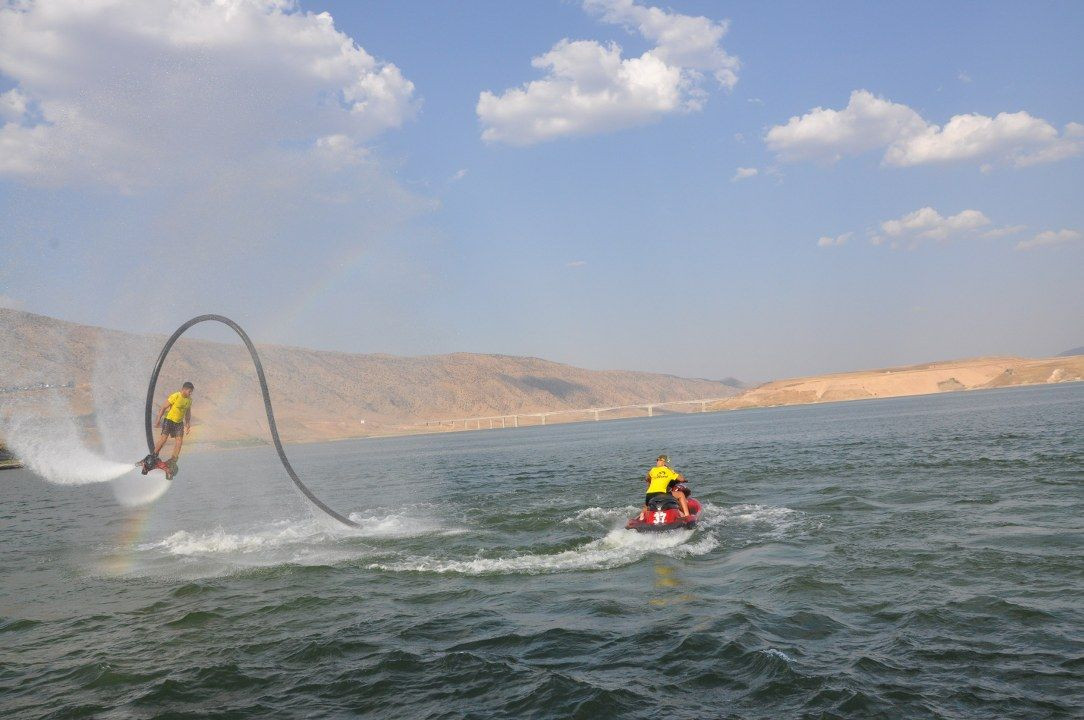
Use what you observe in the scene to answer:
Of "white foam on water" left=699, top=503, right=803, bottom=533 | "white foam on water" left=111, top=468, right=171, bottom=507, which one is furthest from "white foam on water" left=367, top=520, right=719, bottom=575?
"white foam on water" left=111, top=468, right=171, bottom=507

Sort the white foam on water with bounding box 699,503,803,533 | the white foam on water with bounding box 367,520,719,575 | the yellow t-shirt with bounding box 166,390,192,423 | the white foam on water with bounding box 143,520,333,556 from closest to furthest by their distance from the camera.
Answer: the white foam on water with bounding box 367,520,719,575
the yellow t-shirt with bounding box 166,390,192,423
the white foam on water with bounding box 699,503,803,533
the white foam on water with bounding box 143,520,333,556

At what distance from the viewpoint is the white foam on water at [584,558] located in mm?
20000

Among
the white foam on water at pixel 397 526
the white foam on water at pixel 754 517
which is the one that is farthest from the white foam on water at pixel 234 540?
the white foam on water at pixel 754 517

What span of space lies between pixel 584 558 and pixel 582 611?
580 centimetres

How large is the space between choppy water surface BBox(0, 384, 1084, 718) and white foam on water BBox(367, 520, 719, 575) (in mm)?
133

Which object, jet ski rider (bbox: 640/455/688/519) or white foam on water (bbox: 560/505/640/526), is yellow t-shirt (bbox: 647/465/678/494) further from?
white foam on water (bbox: 560/505/640/526)

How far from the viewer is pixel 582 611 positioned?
15148mm

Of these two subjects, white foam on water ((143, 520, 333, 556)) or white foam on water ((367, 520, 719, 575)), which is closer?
white foam on water ((367, 520, 719, 575))

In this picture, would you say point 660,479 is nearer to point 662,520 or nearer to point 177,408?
point 662,520

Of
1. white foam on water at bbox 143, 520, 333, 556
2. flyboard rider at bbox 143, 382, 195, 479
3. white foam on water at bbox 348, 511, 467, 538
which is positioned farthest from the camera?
white foam on water at bbox 348, 511, 467, 538

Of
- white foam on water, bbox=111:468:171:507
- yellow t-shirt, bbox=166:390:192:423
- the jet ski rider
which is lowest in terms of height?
white foam on water, bbox=111:468:171:507

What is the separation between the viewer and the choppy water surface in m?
10.5

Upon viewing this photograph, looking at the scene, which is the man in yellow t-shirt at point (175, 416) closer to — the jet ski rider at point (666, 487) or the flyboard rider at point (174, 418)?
the flyboard rider at point (174, 418)

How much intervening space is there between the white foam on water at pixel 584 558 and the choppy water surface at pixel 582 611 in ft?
0.43
